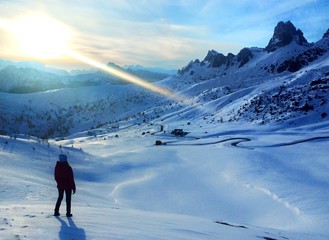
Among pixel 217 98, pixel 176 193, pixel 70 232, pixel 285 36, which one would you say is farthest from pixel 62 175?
pixel 285 36

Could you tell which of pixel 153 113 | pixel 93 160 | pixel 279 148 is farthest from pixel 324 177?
pixel 153 113

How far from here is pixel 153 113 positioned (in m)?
80.2

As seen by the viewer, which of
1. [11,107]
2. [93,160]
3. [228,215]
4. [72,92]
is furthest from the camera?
[72,92]

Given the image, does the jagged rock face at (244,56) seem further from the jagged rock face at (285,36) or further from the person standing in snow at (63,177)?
the person standing in snow at (63,177)

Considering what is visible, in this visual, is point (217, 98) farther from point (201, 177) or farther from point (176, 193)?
point (176, 193)

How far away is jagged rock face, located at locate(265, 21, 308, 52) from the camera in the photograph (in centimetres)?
11681

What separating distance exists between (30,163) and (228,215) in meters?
12.4

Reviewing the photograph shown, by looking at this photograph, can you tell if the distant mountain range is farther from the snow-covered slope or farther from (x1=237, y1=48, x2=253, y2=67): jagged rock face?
the snow-covered slope

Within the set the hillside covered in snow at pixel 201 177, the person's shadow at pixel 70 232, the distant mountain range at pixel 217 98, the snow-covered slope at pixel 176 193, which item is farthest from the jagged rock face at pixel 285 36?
the person's shadow at pixel 70 232

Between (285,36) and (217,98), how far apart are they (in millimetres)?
52659

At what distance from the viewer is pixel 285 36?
117 metres

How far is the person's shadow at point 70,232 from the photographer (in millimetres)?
8008

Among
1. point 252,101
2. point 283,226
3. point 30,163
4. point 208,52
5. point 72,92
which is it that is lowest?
point 283,226

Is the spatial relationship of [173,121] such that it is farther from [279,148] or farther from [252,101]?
[279,148]
